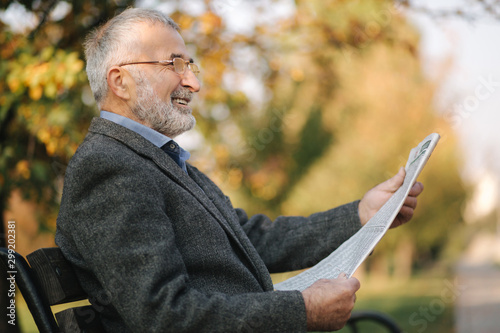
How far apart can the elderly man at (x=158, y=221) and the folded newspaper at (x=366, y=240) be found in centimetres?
13

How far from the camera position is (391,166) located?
17031mm

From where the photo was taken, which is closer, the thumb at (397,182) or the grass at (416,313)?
the thumb at (397,182)

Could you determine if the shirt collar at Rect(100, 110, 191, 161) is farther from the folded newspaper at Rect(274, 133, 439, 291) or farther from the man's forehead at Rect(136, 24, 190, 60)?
the folded newspaper at Rect(274, 133, 439, 291)

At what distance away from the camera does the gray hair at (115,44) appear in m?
1.94

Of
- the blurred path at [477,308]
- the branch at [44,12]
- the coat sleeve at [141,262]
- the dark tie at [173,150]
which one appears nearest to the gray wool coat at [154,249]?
the coat sleeve at [141,262]

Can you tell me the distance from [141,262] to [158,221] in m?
0.14

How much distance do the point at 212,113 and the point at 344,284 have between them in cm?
390

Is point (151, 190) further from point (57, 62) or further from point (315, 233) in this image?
point (57, 62)

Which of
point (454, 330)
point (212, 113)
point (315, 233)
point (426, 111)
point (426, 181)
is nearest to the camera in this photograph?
point (315, 233)

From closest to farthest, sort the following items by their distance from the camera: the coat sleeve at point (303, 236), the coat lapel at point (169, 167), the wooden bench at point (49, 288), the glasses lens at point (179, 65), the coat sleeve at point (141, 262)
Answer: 1. the coat sleeve at point (141, 262)
2. the wooden bench at point (49, 288)
3. the coat lapel at point (169, 167)
4. the glasses lens at point (179, 65)
5. the coat sleeve at point (303, 236)

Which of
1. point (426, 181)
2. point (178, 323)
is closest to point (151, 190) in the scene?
point (178, 323)

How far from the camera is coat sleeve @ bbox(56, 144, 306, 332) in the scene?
146 centimetres

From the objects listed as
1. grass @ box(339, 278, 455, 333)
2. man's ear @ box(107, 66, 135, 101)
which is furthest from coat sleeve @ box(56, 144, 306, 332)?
grass @ box(339, 278, 455, 333)

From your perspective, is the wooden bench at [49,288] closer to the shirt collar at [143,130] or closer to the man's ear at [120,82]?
the shirt collar at [143,130]
